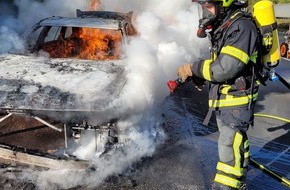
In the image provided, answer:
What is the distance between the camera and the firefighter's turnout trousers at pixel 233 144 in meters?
3.18

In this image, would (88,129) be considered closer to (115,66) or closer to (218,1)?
(115,66)

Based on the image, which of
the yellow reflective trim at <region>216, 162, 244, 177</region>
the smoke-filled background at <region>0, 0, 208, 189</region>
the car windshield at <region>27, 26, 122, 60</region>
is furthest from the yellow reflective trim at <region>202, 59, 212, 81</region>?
the car windshield at <region>27, 26, 122, 60</region>

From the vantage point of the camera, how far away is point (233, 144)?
3203 millimetres

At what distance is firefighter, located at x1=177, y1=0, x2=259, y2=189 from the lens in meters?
2.98

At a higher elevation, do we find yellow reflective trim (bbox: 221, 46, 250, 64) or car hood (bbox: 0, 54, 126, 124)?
yellow reflective trim (bbox: 221, 46, 250, 64)

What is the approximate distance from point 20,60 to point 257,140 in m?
3.26

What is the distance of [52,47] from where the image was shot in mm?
6129

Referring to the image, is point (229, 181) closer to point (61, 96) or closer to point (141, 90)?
point (141, 90)

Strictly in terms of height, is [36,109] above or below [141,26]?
below

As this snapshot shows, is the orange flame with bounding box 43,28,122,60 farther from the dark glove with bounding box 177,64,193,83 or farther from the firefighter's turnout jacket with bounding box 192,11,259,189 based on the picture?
the firefighter's turnout jacket with bounding box 192,11,259,189

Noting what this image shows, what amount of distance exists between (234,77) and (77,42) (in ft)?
11.6

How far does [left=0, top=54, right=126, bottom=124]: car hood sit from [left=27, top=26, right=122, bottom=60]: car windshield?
78cm

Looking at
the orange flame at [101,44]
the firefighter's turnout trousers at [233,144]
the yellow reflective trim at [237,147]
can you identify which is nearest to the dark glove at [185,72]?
the firefighter's turnout trousers at [233,144]

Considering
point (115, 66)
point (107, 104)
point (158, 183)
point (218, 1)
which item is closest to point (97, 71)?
point (115, 66)
